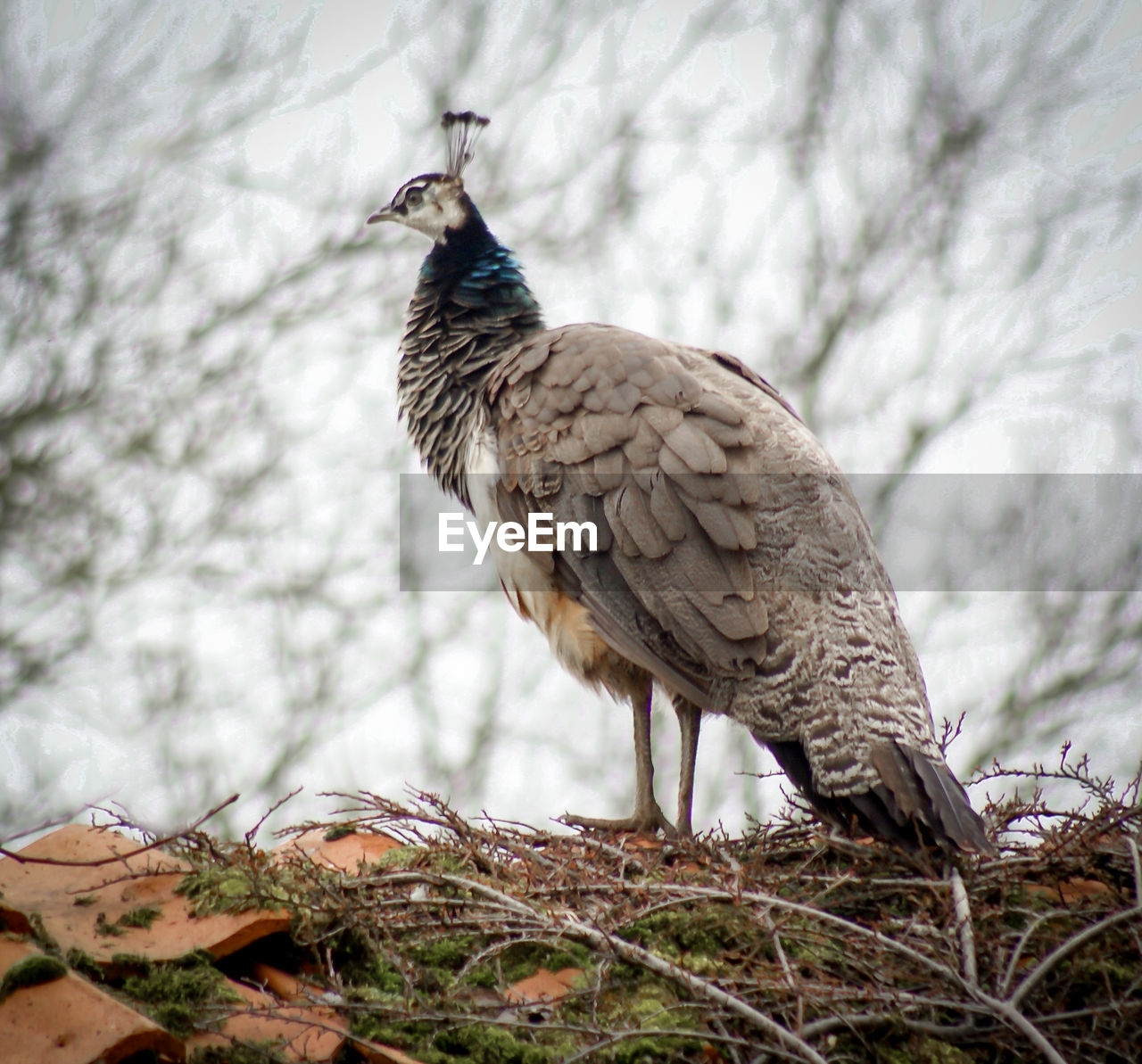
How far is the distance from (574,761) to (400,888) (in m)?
6.41

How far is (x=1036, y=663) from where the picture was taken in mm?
8383

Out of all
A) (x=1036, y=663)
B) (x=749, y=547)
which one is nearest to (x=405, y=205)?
(x=749, y=547)

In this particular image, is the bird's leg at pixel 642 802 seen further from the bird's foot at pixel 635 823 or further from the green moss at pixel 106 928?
the green moss at pixel 106 928

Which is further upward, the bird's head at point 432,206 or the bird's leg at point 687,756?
the bird's head at point 432,206

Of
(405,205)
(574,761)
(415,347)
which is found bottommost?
(574,761)

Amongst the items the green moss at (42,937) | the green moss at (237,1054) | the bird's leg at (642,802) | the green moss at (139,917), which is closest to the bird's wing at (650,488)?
the bird's leg at (642,802)

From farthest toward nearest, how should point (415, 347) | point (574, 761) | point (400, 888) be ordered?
point (574, 761)
point (415, 347)
point (400, 888)

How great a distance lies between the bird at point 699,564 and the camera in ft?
10.8

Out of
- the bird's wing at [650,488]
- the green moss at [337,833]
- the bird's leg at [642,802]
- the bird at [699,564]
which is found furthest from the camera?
the bird's leg at [642,802]

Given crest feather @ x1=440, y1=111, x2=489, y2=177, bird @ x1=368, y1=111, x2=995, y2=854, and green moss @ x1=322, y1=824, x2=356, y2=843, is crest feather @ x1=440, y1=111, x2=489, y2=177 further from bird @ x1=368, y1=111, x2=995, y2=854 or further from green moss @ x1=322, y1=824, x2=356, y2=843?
green moss @ x1=322, y1=824, x2=356, y2=843

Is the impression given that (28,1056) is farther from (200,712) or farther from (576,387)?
(200,712)

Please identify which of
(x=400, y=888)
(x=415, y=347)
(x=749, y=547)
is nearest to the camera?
(x=400, y=888)

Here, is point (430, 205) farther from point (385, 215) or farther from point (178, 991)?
point (178, 991)

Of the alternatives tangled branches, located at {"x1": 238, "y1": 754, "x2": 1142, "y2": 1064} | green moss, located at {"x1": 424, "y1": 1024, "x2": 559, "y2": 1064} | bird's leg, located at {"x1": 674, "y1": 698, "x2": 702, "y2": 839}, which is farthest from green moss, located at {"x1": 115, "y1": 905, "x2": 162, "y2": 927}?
bird's leg, located at {"x1": 674, "y1": 698, "x2": 702, "y2": 839}
